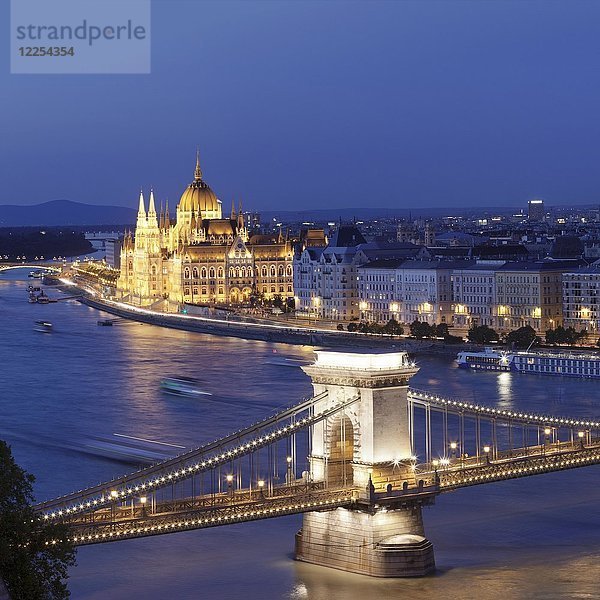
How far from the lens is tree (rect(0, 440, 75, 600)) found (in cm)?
1278

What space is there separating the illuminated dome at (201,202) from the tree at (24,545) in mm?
59165

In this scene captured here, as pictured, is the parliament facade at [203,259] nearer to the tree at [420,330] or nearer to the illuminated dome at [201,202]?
the illuminated dome at [201,202]

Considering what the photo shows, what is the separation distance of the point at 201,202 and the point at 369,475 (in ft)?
185

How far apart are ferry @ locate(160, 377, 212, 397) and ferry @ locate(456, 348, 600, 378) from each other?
242 inches

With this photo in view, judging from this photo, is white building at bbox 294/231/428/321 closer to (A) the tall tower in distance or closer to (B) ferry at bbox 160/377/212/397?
(B) ferry at bbox 160/377/212/397

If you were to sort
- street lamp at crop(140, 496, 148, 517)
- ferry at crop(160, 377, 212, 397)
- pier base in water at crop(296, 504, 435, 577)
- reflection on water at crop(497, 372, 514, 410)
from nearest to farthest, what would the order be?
street lamp at crop(140, 496, 148, 517)
pier base in water at crop(296, 504, 435, 577)
reflection on water at crop(497, 372, 514, 410)
ferry at crop(160, 377, 212, 397)

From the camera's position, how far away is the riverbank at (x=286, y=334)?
43463 millimetres

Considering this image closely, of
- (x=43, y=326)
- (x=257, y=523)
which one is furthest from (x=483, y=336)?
(x=257, y=523)

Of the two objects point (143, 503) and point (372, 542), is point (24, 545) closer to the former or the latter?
point (143, 503)

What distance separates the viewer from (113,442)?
25.5m

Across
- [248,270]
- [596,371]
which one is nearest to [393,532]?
[596,371]

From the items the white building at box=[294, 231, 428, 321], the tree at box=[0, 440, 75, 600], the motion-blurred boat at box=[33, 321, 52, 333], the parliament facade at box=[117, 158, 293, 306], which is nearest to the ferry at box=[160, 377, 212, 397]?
the motion-blurred boat at box=[33, 321, 52, 333]

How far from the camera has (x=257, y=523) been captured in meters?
19.1

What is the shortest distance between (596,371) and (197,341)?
53.7 ft
